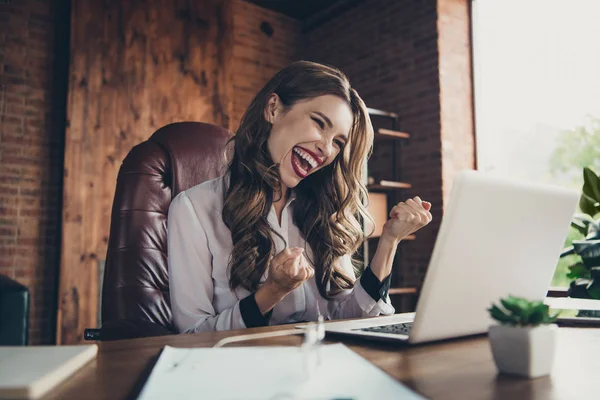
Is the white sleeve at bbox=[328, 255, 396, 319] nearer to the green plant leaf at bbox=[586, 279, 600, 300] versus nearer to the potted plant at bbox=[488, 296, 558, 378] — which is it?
the potted plant at bbox=[488, 296, 558, 378]

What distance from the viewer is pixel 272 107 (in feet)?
5.10

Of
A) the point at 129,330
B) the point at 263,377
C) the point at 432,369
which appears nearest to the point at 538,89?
the point at 129,330

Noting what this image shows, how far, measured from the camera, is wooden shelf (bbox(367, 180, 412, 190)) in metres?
3.84

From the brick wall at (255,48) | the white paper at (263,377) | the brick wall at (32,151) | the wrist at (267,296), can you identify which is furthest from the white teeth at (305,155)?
the brick wall at (255,48)

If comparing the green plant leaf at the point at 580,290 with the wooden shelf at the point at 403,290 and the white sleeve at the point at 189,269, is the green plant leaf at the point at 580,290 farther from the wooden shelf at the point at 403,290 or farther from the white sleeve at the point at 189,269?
the white sleeve at the point at 189,269

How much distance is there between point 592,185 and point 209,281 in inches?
90.8

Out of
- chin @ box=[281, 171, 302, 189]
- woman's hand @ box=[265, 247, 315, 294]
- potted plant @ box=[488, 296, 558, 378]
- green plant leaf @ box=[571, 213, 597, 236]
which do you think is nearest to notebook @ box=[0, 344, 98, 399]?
woman's hand @ box=[265, 247, 315, 294]

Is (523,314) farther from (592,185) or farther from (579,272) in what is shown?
(579,272)

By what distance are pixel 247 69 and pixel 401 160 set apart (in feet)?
5.88

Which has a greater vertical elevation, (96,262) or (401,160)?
(401,160)

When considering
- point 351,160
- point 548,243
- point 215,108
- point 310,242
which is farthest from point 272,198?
point 215,108

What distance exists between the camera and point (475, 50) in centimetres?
418

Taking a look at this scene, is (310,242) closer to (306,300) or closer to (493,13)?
(306,300)

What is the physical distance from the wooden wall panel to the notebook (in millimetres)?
2956
